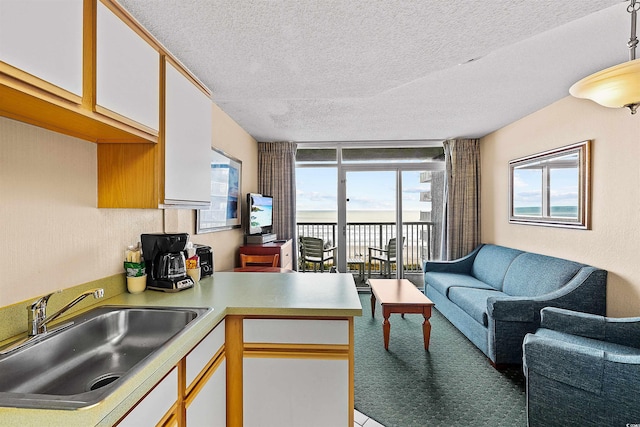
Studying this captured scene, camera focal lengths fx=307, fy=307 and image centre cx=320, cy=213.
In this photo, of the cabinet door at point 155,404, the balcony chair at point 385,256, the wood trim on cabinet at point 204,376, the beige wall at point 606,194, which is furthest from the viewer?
the balcony chair at point 385,256

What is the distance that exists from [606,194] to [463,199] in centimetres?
214

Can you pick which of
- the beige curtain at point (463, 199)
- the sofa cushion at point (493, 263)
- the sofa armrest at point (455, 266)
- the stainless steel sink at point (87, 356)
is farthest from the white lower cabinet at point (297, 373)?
the beige curtain at point (463, 199)

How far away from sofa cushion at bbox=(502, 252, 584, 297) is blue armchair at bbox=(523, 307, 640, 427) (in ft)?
2.58

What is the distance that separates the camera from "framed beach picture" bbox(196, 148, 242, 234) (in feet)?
9.37

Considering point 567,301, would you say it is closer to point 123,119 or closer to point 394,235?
point 394,235

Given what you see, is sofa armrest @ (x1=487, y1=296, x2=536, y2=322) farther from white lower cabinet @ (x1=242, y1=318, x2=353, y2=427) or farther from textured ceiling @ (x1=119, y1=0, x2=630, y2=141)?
textured ceiling @ (x1=119, y1=0, x2=630, y2=141)

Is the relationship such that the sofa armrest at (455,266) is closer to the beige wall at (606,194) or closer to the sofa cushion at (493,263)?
the sofa cushion at (493,263)

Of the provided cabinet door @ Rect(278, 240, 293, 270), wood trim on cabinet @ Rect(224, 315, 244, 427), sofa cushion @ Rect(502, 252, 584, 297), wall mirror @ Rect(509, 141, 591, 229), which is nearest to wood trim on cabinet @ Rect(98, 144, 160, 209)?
wood trim on cabinet @ Rect(224, 315, 244, 427)

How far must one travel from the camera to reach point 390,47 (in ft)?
5.66

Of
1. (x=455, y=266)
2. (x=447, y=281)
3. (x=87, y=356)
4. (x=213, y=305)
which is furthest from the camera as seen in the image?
(x=455, y=266)

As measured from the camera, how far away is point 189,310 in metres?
1.42

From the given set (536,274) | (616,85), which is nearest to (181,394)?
(616,85)

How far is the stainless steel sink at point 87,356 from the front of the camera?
2.55 ft

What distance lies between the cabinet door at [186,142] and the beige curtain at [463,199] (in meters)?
3.87
